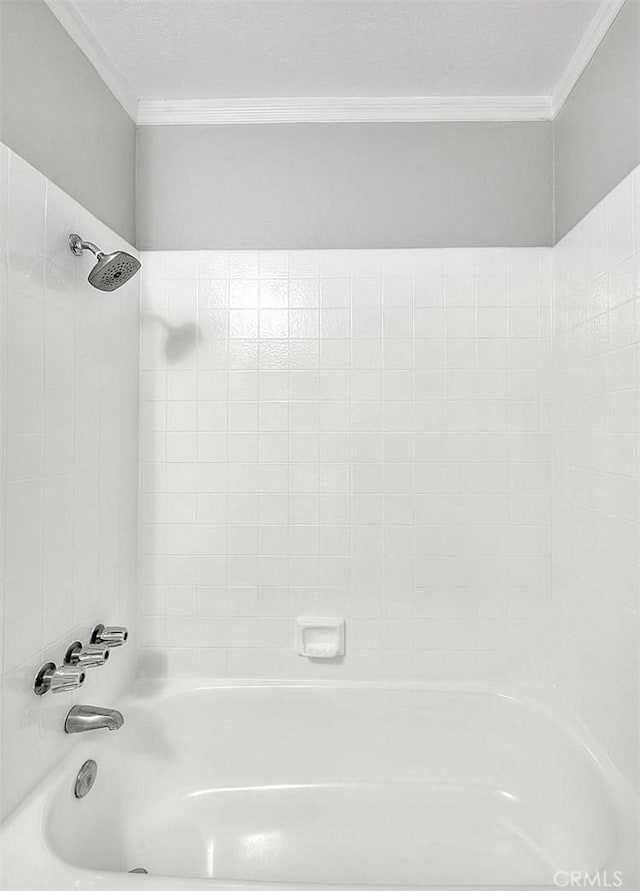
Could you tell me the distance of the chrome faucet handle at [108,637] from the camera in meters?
1.77

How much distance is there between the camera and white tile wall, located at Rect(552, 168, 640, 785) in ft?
5.12

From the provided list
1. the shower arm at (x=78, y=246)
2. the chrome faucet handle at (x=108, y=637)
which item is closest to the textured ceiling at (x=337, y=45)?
the shower arm at (x=78, y=246)

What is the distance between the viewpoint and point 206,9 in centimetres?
172

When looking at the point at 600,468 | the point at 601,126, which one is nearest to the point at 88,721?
the point at 600,468

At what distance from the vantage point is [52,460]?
1.60 m

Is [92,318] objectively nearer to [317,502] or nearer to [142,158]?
[142,158]

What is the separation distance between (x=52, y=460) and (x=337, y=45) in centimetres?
138

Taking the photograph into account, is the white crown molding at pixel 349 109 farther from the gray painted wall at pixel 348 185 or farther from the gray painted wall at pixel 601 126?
the gray painted wall at pixel 601 126

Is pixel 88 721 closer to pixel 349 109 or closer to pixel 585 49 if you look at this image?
pixel 349 109

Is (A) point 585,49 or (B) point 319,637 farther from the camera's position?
(B) point 319,637

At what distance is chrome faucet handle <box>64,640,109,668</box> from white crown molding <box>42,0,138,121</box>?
1.59 m

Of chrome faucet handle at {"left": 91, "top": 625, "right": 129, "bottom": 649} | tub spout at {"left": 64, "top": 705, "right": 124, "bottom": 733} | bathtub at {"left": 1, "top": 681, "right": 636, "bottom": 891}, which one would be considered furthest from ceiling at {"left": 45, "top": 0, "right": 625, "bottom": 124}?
bathtub at {"left": 1, "top": 681, "right": 636, "bottom": 891}

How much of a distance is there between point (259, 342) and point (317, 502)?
0.57 metres

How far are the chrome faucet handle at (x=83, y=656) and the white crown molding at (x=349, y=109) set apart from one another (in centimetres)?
170
